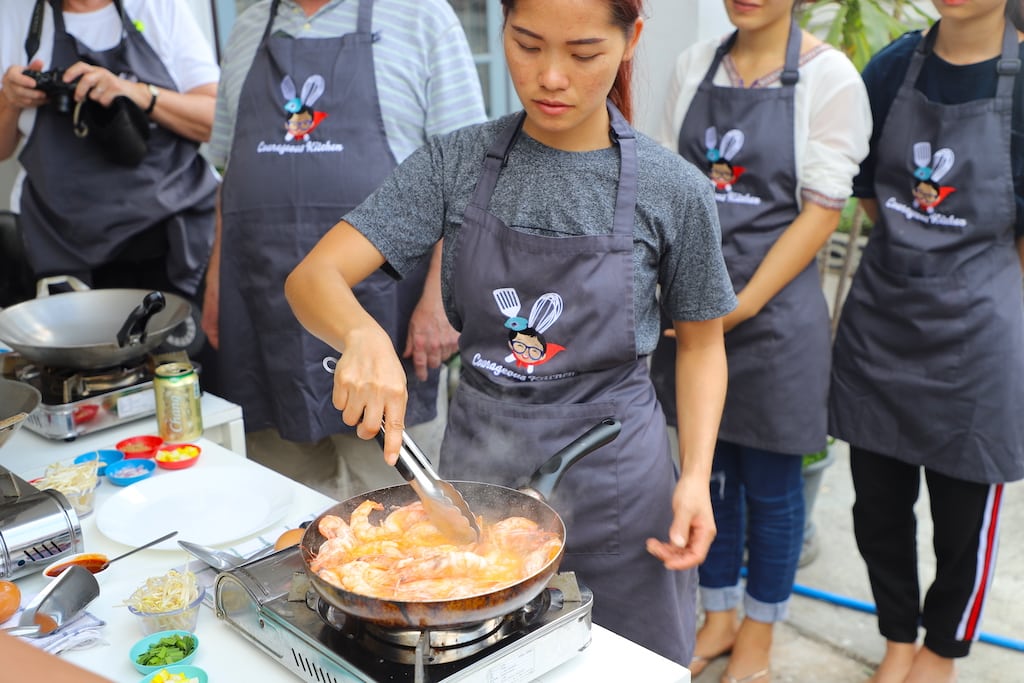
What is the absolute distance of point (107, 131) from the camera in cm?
275

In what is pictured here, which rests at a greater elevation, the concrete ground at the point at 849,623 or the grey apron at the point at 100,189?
the grey apron at the point at 100,189

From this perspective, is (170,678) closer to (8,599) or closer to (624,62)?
(8,599)

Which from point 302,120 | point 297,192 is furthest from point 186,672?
point 302,120

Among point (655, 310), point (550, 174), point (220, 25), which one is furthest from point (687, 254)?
point (220, 25)

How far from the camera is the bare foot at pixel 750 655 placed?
2.73 meters

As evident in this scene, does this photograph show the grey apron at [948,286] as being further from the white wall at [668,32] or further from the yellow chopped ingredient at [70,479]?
the yellow chopped ingredient at [70,479]

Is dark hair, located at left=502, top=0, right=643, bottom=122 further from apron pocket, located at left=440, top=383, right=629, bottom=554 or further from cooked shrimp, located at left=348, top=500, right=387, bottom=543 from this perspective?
cooked shrimp, located at left=348, top=500, right=387, bottom=543

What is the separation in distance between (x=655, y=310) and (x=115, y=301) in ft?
4.37

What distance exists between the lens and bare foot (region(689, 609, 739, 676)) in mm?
2855

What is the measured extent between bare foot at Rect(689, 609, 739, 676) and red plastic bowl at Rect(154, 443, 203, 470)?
1617mm

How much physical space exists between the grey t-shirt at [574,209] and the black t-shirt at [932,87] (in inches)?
37.4

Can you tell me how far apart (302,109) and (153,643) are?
62.1 inches

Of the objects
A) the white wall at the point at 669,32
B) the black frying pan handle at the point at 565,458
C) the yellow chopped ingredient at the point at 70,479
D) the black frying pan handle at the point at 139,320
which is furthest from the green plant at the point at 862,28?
the yellow chopped ingredient at the point at 70,479

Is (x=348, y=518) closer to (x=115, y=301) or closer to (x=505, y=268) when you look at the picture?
(x=505, y=268)
